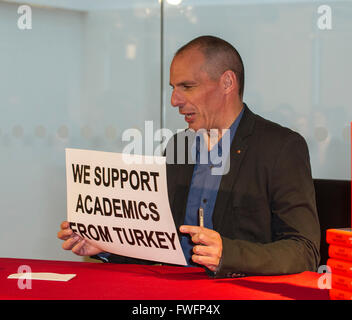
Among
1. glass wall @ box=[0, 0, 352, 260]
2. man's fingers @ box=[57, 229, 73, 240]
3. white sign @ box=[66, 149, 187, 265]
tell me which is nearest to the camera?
white sign @ box=[66, 149, 187, 265]

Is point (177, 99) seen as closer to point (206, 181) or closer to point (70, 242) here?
point (206, 181)

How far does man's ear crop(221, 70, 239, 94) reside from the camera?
6.81 ft

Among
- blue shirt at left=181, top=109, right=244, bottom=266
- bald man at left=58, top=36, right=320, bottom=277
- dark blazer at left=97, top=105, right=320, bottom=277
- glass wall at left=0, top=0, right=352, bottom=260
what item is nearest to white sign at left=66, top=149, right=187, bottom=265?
bald man at left=58, top=36, right=320, bottom=277

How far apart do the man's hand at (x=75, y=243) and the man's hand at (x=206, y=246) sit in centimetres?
35

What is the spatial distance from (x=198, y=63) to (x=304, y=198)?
1.91ft

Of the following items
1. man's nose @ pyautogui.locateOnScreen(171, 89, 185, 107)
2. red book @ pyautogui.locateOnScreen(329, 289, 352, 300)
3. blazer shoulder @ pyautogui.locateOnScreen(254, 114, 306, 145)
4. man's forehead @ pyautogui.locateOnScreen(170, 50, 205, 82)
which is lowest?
red book @ pyautogui.locateOnScreen(329, 289, 352, 300)

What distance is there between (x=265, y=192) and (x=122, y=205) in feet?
1.94

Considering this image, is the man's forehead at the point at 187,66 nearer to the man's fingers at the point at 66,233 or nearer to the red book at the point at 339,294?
the man's fingers at the point at 66,233

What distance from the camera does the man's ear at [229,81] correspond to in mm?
2074

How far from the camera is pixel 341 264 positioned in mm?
1211

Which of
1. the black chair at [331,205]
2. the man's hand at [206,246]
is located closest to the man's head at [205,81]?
the black chair at [331,205]

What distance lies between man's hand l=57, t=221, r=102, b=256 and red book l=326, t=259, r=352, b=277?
0.65m

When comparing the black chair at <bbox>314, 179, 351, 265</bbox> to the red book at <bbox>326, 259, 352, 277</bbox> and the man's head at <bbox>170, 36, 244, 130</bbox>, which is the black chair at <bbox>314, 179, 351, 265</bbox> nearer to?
the man's head at <bbox>170, 36, 244, 130</bbox>
